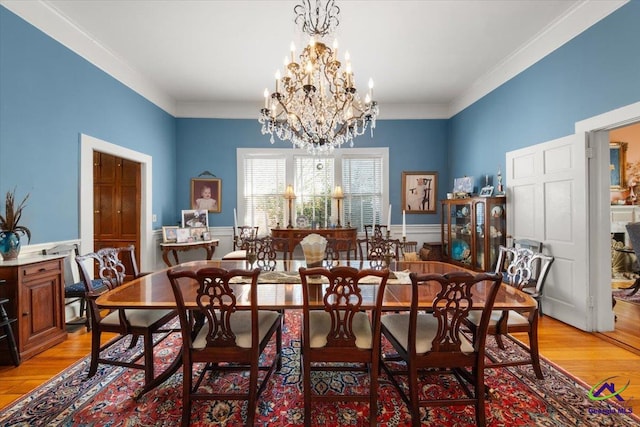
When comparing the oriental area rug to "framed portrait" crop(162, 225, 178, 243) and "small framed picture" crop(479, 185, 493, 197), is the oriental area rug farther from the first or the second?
"framed portrait" crop(162, 225, 178, 243)

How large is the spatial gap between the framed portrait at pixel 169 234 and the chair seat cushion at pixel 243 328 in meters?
3.31

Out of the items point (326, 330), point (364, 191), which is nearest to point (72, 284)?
point (326, 330)

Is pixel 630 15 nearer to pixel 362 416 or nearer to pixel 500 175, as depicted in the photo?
pixel 500 175

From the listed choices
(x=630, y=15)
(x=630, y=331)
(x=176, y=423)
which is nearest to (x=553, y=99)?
(x=630, y=15)

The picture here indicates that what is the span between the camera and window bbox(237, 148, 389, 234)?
559cm

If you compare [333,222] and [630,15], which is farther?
[333,222]

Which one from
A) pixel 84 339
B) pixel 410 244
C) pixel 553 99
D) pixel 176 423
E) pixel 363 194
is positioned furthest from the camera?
pixel 363 194

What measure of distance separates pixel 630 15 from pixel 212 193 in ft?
18.6

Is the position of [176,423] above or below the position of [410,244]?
below

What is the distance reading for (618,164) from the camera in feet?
Result: 16.7

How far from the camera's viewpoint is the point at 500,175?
4.15 m

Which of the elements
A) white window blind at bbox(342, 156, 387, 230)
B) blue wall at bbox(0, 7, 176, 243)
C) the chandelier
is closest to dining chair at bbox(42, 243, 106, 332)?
blue wall at bbox(0, 7, 176, 243)

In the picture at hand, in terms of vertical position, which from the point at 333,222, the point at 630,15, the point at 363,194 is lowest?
the point at 333,222

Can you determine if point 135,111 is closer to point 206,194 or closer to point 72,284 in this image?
point 206,194
